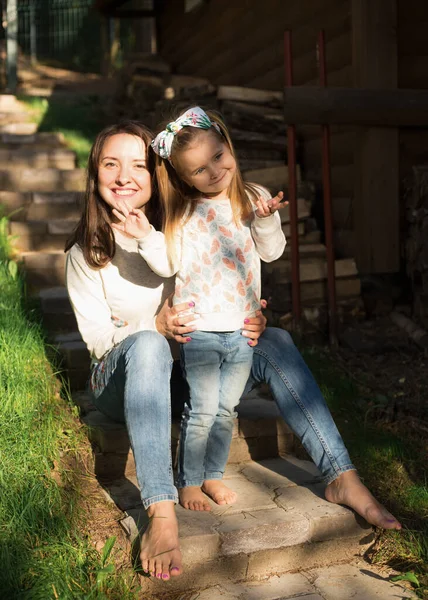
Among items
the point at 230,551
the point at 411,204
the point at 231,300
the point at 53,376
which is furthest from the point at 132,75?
the point at 230,551

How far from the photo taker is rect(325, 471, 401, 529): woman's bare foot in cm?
266

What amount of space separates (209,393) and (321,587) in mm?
773

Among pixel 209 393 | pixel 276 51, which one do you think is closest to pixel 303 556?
pixel 209 393

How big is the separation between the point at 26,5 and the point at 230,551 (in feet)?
62.4

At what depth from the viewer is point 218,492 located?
115 inches

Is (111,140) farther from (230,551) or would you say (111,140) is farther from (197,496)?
(230,551)

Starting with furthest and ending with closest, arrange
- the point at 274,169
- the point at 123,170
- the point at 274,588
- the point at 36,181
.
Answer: the point at 36,181 < the point at 274,169 < the point at 123,170 < the point at 274,588

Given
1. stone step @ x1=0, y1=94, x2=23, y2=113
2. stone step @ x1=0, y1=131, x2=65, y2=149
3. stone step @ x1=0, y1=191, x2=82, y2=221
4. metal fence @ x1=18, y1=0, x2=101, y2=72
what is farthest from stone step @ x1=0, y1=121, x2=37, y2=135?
metal fence @ x1=18, y1=0, x2=101, y2=72

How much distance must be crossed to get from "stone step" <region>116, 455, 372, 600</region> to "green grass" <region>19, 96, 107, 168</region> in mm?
4966

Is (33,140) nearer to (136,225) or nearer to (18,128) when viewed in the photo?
(18,128)

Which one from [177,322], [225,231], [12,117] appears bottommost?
[177,322]

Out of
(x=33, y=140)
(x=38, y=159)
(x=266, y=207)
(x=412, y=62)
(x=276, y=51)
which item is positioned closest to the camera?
(x=266, y=207)

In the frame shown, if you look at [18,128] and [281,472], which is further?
[18,128]

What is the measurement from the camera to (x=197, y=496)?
285 centimetres
